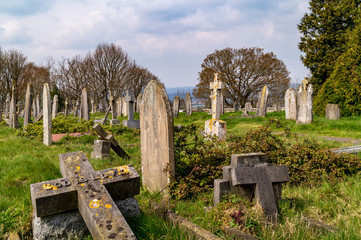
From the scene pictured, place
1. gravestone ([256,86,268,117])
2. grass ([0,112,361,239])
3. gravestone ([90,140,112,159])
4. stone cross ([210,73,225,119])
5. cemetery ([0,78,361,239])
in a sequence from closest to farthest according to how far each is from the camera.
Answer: cemetery ([0,78,361,239]), grass ([0,112,361,239]), gravestone ([90,140,112,159]), stone cross ([210,73,225,119]), gravestone ([256,86,268,117])

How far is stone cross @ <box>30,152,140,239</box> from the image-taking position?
2.24 m

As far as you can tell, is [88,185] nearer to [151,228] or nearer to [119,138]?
[151,228]

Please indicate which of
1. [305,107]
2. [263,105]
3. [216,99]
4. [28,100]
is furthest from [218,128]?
[263,105]

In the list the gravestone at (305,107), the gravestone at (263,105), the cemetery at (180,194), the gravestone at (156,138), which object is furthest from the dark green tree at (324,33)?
the gravestone at (156,138)

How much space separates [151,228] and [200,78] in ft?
130

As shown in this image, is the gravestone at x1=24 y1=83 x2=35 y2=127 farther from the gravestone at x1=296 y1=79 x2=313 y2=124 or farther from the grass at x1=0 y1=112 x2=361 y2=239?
the gravestone at x1=296 y1=79 x2=313 y2=124

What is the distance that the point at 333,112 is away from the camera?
15.8 meters

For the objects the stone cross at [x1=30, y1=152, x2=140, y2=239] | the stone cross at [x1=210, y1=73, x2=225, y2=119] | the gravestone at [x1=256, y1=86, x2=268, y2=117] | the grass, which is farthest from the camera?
the gravestone at [x1=256, y1=86, x2=268, y2=117]

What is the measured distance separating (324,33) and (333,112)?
8.72 meters

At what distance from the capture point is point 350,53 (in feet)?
50.6

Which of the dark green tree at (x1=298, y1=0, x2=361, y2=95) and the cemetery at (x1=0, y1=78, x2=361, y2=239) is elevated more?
the dark green tree at (x1=298, y1=0, x2=361, y2=95)

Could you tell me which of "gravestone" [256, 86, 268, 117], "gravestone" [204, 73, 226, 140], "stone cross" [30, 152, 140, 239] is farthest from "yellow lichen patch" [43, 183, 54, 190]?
"gravestone" [256, 86, 268, 117]

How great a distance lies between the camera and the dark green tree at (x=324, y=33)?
20.0 metres

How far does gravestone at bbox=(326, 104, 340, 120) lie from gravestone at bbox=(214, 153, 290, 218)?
1437 cm
